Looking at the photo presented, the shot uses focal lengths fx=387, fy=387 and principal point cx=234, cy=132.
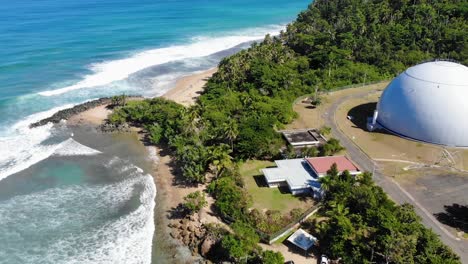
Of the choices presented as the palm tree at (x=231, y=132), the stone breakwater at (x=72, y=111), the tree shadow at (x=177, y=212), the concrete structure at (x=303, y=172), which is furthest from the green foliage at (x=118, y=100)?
the concrete structure at (x=303, y=172)

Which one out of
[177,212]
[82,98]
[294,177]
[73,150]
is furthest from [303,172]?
[82,98]

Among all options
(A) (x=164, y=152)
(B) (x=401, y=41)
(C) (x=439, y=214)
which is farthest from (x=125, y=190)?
(B) (x=401, y=41)

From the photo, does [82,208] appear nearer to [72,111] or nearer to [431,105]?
[72,111]

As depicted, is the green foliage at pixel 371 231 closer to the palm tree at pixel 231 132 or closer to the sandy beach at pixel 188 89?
the palm tree at pixel 231 132

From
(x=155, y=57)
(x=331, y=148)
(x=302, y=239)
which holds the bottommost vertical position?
(x=302, y=239)

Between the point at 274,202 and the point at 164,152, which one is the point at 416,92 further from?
the point at 164,152

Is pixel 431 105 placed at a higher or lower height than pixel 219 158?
higher

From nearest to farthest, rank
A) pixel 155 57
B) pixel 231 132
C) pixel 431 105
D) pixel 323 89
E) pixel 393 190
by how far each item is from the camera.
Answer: pixel 393 190
pixel 231 132
pixel 431 105
pixel 323 89
pixel 155 57

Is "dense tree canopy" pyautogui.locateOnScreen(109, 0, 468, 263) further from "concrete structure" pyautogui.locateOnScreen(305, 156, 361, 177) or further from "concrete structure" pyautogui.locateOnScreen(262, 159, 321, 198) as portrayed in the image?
"concrete structure" pyautogui.locateOnScreen(262, 159, 321, 198)
